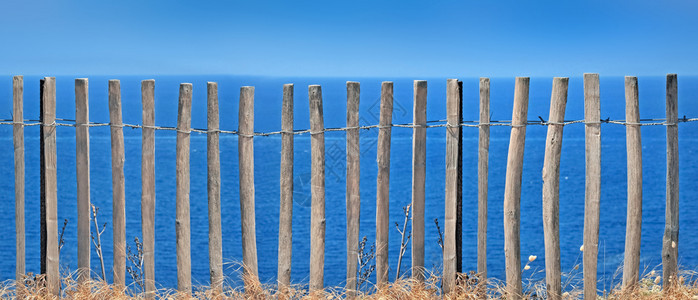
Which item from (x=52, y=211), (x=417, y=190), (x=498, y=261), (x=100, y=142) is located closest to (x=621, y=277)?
(x=417, y=190)

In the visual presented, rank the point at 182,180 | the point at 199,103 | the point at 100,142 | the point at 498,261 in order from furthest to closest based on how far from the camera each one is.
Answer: the point at 199,103 → the point at 100,142 → the point at 498,261 → the point at 182,180

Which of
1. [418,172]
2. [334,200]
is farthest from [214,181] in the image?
[334,200]

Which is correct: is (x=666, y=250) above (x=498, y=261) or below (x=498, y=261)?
above

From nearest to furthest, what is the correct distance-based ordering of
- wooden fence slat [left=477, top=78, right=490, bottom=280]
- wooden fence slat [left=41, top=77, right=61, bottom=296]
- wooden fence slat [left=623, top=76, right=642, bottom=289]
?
wooden fence slat [left=477, top=78, right=490, bottom=280]
wooden fence slat [left=623, top=76, right=642, bottom=289]
wooden fence slat [left=41, top=77, right=61, bottom=296]

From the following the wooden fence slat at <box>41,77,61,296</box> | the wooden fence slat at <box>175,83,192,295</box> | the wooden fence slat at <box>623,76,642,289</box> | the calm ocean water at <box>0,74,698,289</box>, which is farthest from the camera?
the calm ocean water at <box>0,74,698,289</box>

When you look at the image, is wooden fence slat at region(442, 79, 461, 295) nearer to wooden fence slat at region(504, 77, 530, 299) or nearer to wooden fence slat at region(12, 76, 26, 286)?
wooden fence slat at region(504, 77, 530, 299)

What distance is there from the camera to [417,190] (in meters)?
6.31

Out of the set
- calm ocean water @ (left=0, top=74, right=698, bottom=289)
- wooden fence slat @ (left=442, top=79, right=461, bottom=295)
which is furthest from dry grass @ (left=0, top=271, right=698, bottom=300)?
calm ocean water @ (left=0, top=74, right=698, bottom=289)

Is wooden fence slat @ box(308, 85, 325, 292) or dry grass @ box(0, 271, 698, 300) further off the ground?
wooden fence slat @ box(308, 85, 325, 292)

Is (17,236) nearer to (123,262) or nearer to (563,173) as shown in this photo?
(123,262)

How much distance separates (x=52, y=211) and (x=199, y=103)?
3278 inches

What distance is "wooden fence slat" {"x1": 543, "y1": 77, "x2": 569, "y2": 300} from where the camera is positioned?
6227 mm

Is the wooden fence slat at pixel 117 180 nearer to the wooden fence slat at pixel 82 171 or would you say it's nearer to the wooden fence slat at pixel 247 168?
the wooden fence slat at pixel 82 171

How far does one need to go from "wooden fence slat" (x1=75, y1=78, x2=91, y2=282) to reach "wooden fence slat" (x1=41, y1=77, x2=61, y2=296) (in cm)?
24
